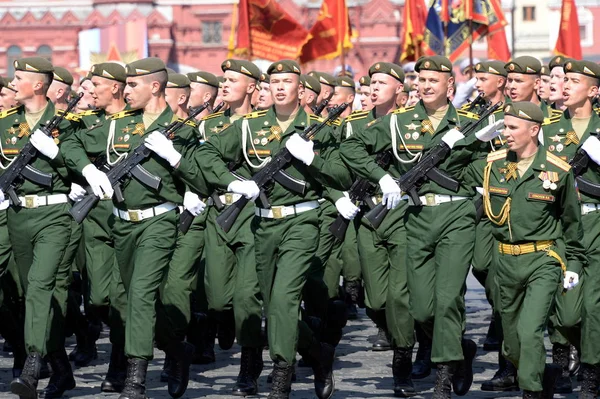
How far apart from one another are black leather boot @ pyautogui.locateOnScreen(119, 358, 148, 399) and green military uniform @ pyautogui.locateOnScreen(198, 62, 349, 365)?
77cm

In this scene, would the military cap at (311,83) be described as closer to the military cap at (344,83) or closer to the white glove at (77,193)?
the military cap at (344,83)

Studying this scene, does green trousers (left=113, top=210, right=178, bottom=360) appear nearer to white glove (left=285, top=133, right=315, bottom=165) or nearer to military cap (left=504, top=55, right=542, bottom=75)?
white glove (left=285, top=133, right=315, bottom=165)

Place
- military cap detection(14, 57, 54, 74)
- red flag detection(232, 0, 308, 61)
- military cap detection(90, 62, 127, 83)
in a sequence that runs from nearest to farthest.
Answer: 1. military cap detection(14, 57, 54, 74)
2. military cap detection(90, 62, 127, 83)
3. red flag detection(232, 0, 308, 61)

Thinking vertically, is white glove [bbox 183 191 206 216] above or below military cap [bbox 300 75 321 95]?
above

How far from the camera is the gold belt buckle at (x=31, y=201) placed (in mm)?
9570

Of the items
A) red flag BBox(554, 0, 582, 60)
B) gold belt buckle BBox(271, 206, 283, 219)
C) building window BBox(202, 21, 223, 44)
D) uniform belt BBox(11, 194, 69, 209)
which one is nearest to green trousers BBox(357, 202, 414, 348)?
gold belt buckle BBox(271, 206, 283, 219)

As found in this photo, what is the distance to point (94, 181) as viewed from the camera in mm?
9172

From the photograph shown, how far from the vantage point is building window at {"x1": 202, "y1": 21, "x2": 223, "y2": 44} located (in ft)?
255

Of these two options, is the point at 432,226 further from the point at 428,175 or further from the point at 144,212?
the point at 144,212

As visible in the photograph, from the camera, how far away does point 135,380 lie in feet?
29.3

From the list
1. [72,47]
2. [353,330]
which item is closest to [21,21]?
[72,47]

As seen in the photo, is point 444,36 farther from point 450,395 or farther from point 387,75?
point 450,395

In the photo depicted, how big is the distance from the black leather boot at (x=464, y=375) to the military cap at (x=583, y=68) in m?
1.95

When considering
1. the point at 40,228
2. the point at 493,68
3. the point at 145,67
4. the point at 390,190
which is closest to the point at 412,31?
the point at 493,68
